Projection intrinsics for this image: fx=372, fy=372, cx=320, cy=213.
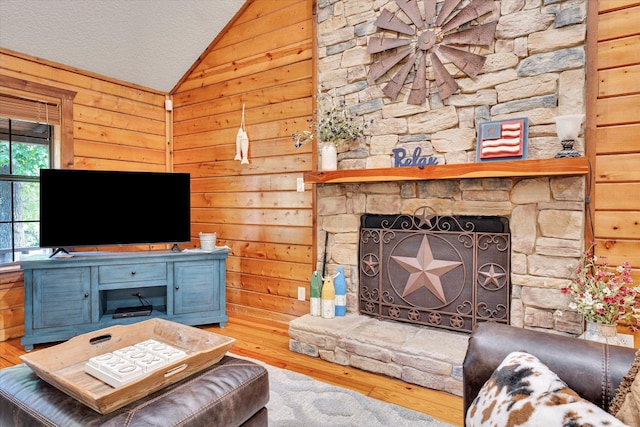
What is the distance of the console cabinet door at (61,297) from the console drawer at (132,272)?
0.11 meters

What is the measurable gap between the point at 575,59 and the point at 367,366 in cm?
221

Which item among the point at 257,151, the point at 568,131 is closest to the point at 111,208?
the point at 257,151

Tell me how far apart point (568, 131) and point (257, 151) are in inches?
96.1

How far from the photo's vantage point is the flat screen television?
295 cm

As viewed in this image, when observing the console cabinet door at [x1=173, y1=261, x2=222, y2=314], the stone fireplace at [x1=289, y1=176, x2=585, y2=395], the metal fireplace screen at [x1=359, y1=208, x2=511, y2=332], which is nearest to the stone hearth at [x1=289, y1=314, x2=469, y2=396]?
the stone fireplace at [x1=289, y1=176, x2=585, y2=395]

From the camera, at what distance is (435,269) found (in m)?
2.56

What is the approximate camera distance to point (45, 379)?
1.33 m

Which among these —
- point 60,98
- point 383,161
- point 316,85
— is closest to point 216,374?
point 383,161

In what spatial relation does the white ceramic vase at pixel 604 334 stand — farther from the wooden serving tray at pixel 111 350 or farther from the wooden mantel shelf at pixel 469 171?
the wooden serving tray at pixel 111 350

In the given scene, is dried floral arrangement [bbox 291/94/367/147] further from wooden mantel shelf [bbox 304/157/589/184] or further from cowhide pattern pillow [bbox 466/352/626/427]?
cowhide pattern pillow [bbox 466/352/626/427]

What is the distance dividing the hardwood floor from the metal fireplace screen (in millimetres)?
513

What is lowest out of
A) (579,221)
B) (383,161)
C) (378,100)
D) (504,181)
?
(579,221)

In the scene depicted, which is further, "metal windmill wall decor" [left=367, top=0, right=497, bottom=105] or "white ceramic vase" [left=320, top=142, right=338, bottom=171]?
"white ceramic vase" [left=320, top=142, right=338, bottom=171]

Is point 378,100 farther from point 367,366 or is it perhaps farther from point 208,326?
point 208,326
